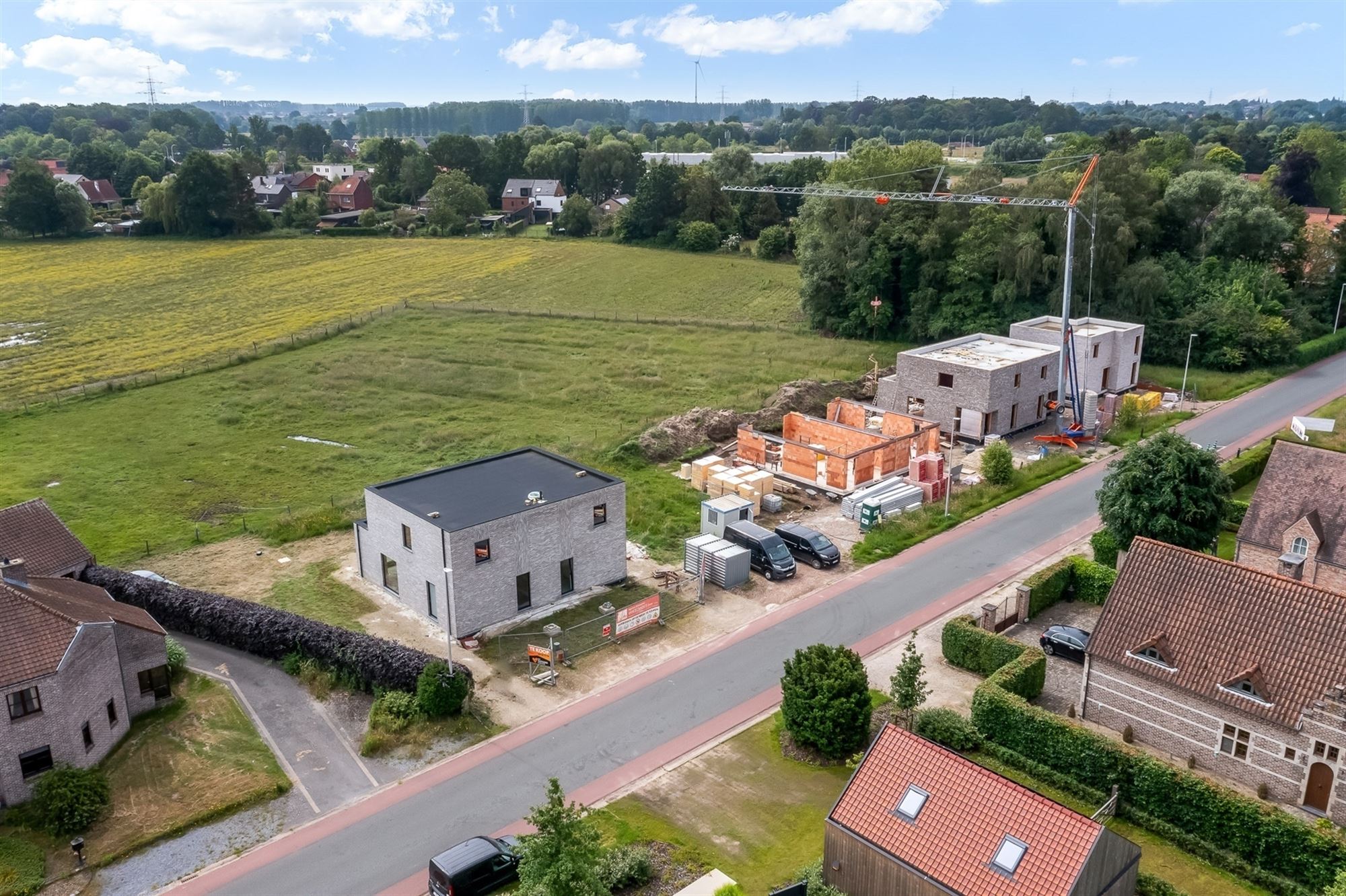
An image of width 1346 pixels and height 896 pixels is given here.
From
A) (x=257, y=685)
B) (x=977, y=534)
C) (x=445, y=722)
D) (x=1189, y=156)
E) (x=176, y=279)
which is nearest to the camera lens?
(x=445, y=722)

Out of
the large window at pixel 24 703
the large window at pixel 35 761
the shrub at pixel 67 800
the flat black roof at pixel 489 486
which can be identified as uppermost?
the flat black roof at pixel 489 486

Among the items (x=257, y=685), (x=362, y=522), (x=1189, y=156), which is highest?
(x=1189, y=156)

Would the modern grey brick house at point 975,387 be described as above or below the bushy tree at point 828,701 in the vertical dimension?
above

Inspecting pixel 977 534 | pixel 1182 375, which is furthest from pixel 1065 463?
pixel 1182 375

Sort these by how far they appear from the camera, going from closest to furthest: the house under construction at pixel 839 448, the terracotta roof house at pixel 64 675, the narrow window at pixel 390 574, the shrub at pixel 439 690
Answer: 1. the terracotta roof house at pixel 64 675
2. the shrub at pixel 439 690
3. the narrow window at pixel 390 574
4. the house under construction at pixel 839 448

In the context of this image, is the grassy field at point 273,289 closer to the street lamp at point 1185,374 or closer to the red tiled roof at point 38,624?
the street lamp at point 1185,374

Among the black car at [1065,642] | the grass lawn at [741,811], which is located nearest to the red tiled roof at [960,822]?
the grass lawn at [741,811]

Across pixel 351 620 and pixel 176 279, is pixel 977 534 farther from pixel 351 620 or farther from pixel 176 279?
pixel 176 279
